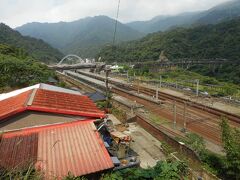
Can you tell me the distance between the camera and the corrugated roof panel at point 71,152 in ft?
24.1

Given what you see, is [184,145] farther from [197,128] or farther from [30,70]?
[30,70]

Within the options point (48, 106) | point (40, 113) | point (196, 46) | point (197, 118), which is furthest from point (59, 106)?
point (196, 46)

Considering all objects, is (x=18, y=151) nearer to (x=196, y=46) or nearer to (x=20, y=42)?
(x=196, y=46)

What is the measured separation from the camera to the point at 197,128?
63.9 ft

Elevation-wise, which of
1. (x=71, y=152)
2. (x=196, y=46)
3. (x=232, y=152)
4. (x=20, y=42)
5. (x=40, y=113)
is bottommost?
(x=232, y=152)

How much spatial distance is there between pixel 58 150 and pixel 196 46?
91340 mm

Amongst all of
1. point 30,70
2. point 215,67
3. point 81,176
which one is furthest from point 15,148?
point 215,67

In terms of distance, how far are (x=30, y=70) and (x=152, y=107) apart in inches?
598

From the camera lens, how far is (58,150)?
7977 mm

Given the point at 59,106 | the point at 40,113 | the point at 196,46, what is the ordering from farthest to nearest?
the point at 196,46
the point at 59,106
the point at 40,113

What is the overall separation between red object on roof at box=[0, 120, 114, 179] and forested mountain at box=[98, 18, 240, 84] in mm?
62734

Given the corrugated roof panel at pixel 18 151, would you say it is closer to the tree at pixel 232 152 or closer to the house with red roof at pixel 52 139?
the house with red roof at pixel 52 139

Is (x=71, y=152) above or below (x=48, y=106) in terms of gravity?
below

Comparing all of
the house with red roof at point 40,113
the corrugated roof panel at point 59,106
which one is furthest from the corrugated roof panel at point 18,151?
the corrugated roof panel at point 59,106
